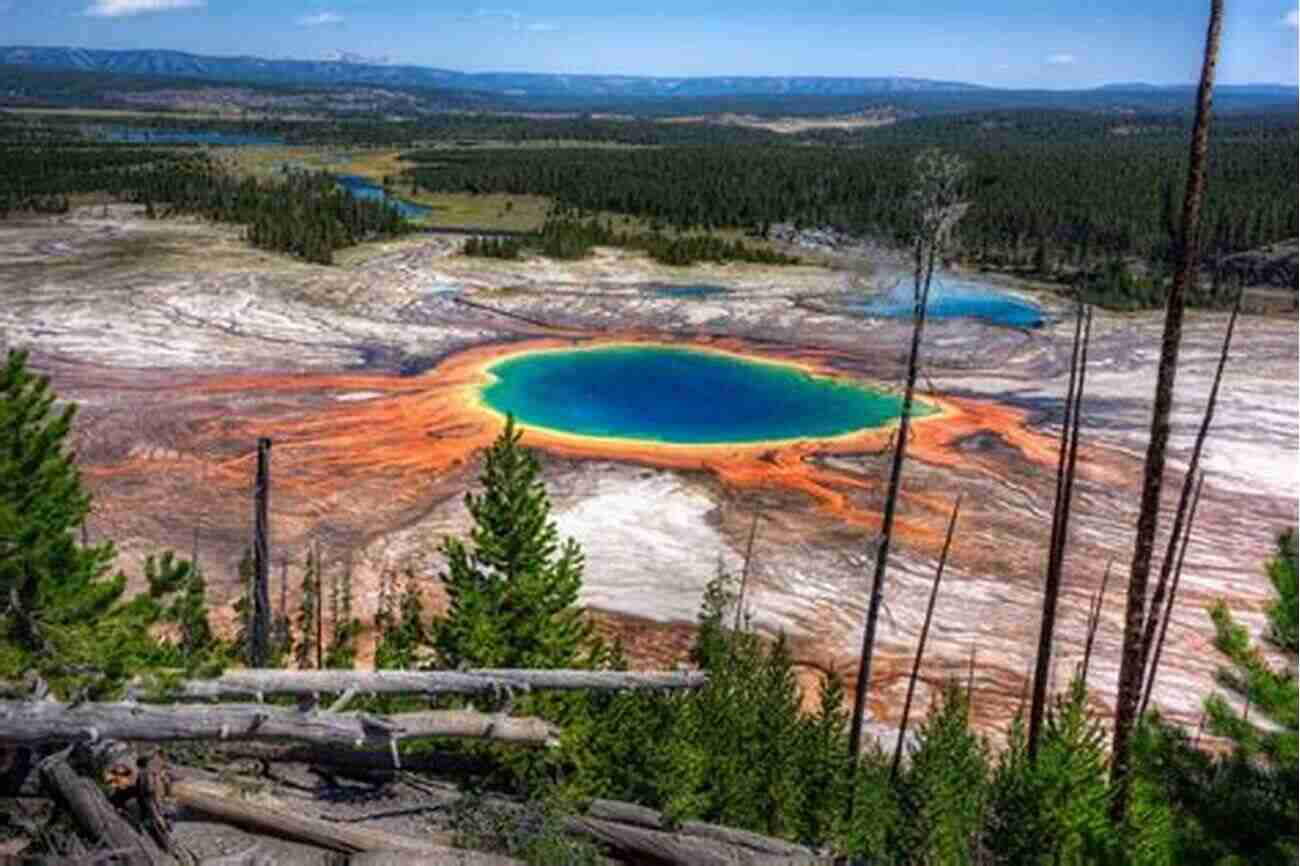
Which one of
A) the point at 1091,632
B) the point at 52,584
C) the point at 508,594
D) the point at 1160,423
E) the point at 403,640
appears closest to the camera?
the point at 52,584

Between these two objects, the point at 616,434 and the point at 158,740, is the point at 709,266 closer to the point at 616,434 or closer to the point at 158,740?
the point at 616,434

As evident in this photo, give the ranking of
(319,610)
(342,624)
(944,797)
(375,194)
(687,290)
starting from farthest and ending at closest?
1. (375,194)
2. (687,290)
3. (319,610)
4. (342,624)
5. (944,797)

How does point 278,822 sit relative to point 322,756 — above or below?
above

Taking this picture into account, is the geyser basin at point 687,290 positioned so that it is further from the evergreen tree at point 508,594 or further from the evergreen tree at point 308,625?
the evergreen tree at point 508,594

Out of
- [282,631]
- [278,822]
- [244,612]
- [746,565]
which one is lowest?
[282,631]

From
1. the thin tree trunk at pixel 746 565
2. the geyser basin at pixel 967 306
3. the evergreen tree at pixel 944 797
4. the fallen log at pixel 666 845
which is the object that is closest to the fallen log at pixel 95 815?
the fallen log at pixel 666 845

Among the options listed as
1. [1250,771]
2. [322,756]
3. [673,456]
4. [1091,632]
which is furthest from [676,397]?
[1250,771]

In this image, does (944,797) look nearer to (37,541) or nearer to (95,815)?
(95,815)
